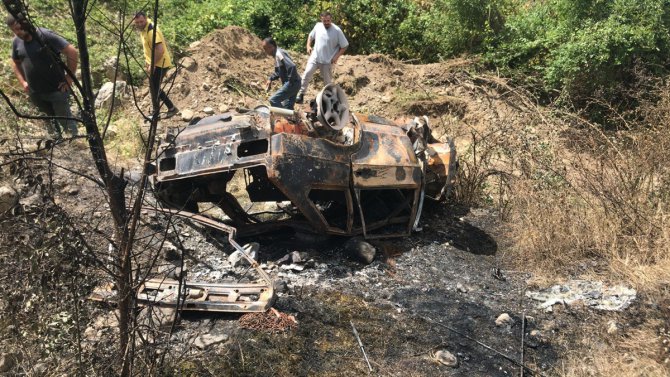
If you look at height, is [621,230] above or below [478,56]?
below

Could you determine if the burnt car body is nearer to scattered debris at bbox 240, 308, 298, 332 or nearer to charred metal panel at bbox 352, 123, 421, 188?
charred metal panel at bbox 352, 123, 421, 188

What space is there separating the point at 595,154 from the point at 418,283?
9.37 ft

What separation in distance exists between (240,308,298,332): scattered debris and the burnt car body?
1.17m

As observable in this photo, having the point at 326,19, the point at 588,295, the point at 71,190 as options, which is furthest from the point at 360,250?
the point at 326,19

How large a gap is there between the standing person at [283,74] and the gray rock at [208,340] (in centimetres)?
411

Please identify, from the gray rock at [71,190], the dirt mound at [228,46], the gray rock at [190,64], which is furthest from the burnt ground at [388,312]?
the dirt mound at [228,46]

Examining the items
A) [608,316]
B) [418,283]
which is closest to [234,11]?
[418,283]

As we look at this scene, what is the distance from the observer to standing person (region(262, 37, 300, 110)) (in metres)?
7.94

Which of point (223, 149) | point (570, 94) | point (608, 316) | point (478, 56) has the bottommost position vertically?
point (608, 316)

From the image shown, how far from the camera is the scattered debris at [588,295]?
5516mm

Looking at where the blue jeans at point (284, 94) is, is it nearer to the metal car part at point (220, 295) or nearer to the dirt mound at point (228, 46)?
the dirt mound at point (228, 46)

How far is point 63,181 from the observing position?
7230 millimetres

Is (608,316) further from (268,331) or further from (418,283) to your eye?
(268,331)

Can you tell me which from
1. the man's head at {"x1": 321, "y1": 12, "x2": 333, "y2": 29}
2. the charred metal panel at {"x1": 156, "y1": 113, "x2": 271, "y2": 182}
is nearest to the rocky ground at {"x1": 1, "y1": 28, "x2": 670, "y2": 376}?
the charred metal panel at {"x1": 156, "y1": 113, "x2": 271, "y2": 182}
